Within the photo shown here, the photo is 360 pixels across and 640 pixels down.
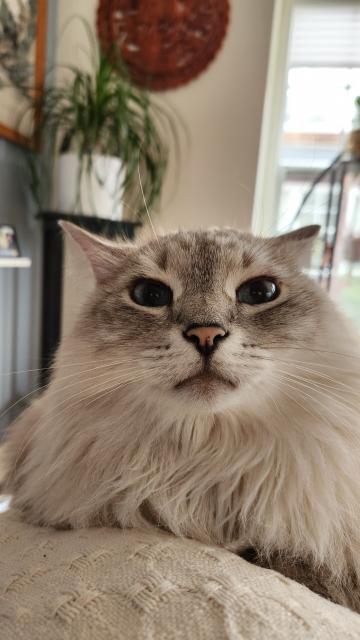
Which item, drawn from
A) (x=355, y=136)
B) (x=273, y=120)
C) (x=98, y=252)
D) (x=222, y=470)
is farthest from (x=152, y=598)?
(x=273, y=120)

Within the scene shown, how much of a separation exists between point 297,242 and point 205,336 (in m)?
0.34

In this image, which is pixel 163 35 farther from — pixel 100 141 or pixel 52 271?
pixel 52 271

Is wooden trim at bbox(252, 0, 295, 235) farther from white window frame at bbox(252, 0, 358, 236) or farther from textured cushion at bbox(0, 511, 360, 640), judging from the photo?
textured cushion at bbox(0, 511, 360, 640)

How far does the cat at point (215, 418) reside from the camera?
643 mm

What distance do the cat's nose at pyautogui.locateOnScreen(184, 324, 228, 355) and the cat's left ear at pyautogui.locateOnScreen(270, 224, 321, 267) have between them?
28cm

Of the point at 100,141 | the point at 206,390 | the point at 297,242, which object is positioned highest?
the point at 100,141

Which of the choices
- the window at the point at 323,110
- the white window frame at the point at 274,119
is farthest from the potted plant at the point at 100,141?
the window at the point at 323,110

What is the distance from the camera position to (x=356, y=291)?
2525mm

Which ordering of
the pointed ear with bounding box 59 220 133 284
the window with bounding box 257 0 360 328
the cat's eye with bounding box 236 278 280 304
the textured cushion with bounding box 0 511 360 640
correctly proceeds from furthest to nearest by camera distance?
the window with bounding box 257 0 360 328
the pointed ear with bounding box 59 220 133 284
the cat's eye with bounding box 236 278 280 304
the textured cushion with bounding box 0 511 360 640

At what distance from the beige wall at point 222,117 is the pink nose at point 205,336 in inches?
65.7

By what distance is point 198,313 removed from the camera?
0.67 metres

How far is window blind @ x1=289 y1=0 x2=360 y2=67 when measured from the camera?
243cm

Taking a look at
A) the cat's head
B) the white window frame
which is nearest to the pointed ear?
the cat's head

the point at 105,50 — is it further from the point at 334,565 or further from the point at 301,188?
the point at 334,565
